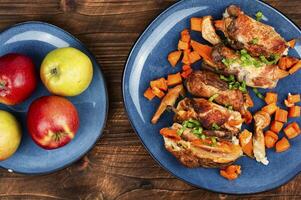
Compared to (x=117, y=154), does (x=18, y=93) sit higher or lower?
higher

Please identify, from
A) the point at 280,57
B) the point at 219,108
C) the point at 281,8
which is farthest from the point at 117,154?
the point at 281,8

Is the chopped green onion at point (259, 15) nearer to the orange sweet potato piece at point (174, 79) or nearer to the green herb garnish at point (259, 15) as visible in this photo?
the green herb garnish at point (259, 15)

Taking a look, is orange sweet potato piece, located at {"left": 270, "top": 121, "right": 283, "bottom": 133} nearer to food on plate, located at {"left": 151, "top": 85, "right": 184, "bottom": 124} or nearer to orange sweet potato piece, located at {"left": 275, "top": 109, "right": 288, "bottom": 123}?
orange sweet potato piece, located at {"left": 275, "top": 109, "right": 288, "bottom": 123}

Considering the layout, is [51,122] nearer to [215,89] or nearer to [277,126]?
[215,89]

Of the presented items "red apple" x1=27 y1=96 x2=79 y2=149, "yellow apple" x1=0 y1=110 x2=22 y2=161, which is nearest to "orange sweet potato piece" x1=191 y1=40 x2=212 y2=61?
"red apple" x1=27 y1=96 x2=79 y2=149

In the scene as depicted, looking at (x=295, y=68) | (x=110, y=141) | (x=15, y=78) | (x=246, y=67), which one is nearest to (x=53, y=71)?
(x=15, y=78)

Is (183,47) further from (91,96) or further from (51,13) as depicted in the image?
(51,13)

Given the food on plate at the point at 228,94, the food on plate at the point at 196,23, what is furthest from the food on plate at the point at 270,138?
the food on plate at the point at 196,23
